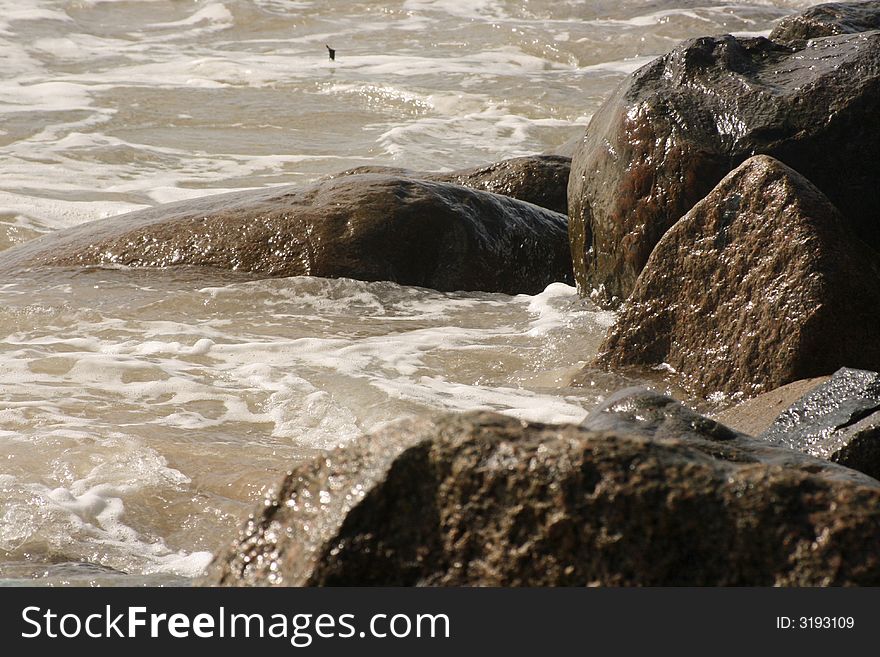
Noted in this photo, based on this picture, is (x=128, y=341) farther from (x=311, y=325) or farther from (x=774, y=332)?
(x=774, y=332)

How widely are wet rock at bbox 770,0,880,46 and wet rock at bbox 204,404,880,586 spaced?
478 centimetres

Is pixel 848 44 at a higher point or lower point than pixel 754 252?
higher

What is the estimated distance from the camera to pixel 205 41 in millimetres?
18547

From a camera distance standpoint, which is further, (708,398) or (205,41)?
(205,41)

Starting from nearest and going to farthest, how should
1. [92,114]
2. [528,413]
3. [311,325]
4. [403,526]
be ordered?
[403,526], [528,413], [311,325], [92,114]

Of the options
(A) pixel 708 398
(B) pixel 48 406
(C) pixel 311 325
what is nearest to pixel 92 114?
(C) pixel 311 325

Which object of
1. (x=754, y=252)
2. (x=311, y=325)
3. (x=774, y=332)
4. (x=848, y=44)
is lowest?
(x=311, y=325)

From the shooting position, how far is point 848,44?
561cm

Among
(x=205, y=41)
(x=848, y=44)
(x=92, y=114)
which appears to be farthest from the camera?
(x=205, y=41)

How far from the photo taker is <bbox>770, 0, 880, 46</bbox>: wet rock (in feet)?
20.8

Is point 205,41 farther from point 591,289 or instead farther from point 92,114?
point 591,289

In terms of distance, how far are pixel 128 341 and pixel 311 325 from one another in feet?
3.11

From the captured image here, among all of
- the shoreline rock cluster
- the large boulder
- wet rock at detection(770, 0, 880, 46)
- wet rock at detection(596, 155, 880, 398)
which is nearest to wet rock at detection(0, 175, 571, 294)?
the shoreline rock cluster

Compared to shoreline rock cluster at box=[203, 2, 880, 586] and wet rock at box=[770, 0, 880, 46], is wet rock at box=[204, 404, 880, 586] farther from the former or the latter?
wet rock at box=[770, 0, 880, 46]
